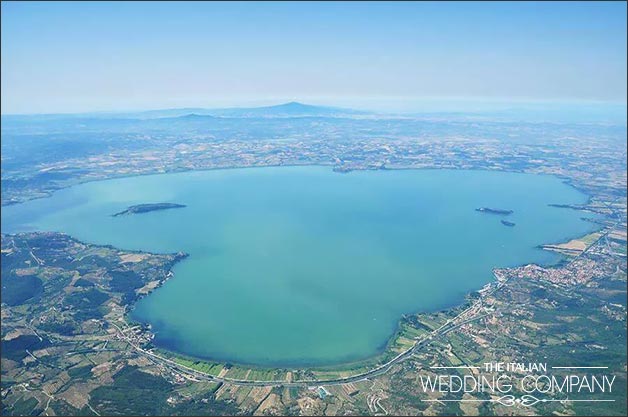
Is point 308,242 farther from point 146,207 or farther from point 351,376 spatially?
point 146,207

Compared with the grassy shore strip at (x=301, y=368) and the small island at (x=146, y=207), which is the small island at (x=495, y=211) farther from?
the small island at (x=146, y=207)

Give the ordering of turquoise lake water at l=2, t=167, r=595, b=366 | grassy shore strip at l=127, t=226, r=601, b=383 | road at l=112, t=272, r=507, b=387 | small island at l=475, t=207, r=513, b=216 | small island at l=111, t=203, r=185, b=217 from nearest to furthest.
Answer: road at l=112, t=272, r=507, b=387
grassy shore strip at l=127, t=226, r=601, b=383
turquoise lake water at l=2, t=167, r=595, b=366
small island at l=475, t=207, r=513, b=216
small island at l=111, t=203, r=185, b=217

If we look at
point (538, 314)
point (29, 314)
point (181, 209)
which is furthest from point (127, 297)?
point (538, 314)

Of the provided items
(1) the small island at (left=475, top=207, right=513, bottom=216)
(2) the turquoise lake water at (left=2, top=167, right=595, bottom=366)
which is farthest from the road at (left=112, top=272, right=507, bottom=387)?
(1) the small island at (left=475, top=207, right=513, bottom=216)

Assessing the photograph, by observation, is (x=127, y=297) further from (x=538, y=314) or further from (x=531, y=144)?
(x=531, y=144)

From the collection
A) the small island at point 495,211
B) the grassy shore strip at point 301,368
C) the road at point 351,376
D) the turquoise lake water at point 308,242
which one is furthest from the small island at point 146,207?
the small island at point 495,211

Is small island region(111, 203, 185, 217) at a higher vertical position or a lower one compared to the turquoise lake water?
higher

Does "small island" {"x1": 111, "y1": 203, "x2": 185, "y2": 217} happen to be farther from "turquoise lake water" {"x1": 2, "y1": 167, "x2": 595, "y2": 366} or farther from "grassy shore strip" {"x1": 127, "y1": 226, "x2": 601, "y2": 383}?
"grassy shore strip" {"x1": 127, "y1": 226, "x2": 601, "y2": 383}

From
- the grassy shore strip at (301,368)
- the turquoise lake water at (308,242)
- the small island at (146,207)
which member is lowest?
the grassy shore strip at (301,368)
